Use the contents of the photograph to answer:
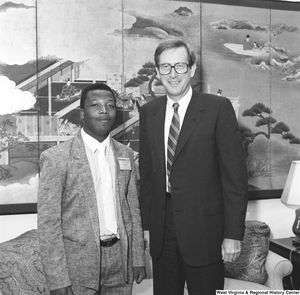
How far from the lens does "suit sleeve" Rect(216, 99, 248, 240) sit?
162 cm

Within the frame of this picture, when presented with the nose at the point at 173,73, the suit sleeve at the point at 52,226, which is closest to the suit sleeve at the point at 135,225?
the suit sleeve at the point at 52,226

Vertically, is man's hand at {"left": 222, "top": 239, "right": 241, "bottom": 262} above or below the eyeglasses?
below

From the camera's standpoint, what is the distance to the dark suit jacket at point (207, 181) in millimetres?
1632

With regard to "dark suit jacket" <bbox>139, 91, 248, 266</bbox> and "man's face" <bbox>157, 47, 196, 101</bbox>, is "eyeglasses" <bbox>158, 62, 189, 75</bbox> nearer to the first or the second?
"man's face" <bbox>157, 47, 196, 101</bbox>

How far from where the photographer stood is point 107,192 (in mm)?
1706

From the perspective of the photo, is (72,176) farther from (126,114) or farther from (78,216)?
(126,114)

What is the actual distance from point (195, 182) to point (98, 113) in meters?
0.55

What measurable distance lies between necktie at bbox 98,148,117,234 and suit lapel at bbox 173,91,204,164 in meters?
0.33

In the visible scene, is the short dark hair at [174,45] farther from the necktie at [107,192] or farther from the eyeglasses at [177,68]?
the necktie at [107,192]

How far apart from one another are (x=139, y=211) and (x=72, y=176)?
0.42 m

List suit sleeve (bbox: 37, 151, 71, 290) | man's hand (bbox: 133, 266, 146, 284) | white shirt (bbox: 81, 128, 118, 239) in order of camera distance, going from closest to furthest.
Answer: suit sleeve (bbox: 37, 151, 71, 290)
white shirt (bbox: 81, 128, 118, 239)
man's hand (bbox: 133, 266, 146, 284)

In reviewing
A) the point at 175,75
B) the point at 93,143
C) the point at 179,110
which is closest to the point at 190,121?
the point at 179,110

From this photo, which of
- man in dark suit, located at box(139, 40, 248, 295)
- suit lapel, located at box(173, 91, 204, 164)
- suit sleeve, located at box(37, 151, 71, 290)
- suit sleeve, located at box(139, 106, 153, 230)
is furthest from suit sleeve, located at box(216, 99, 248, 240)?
suit sleeve, located at box(37, 151, 71, 290)

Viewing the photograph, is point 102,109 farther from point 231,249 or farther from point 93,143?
point 231,249
